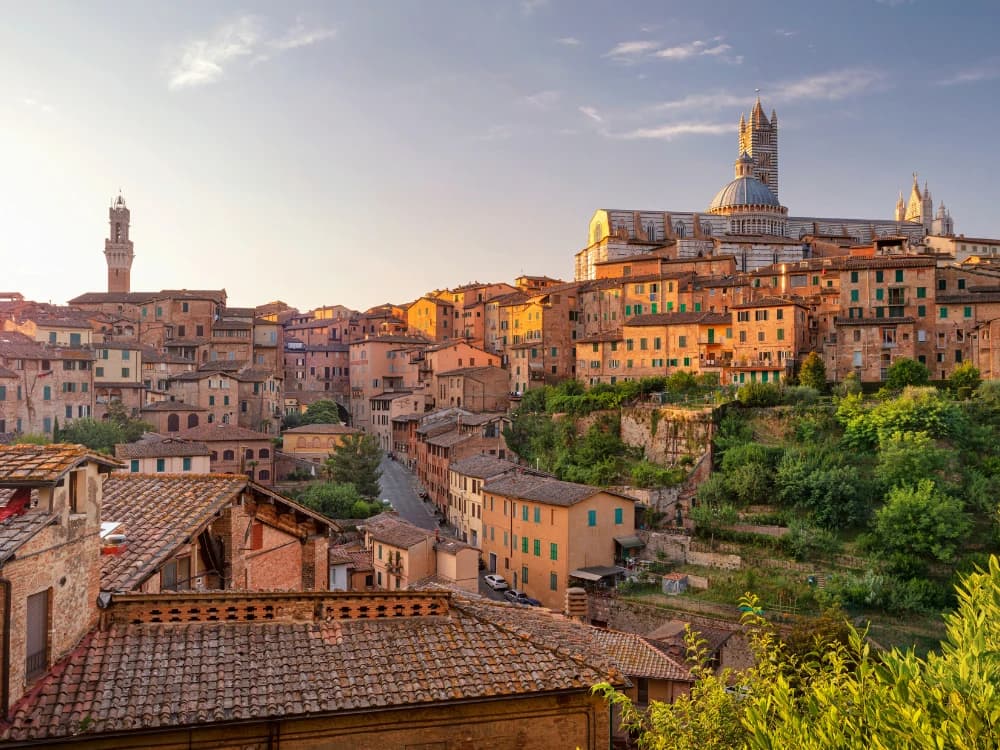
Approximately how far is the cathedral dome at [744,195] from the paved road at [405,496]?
54.5 m

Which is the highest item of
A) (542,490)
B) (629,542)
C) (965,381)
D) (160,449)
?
(965,381)

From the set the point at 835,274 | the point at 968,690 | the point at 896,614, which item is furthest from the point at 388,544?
the point at 835,274

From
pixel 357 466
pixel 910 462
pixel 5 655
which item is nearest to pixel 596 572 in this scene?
pixel 910 462

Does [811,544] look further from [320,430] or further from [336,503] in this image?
[320,430]

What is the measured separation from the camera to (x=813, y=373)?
1967 inches

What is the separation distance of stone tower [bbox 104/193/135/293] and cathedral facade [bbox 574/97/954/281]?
55.3 metres

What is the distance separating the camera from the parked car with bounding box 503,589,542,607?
3617 cm

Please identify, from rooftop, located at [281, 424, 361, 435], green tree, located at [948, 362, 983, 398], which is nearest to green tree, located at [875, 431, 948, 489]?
green tree, located at [948, 362, 983, 398]

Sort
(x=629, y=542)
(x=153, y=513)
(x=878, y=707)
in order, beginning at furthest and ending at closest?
(x=629, y=542)
(x=153, y=513)
(x=878, y=707)

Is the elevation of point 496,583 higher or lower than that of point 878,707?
lower

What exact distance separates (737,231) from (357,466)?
2327 inches

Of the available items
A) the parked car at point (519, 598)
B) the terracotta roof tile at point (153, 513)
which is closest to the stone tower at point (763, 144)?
the parked car at point (519, 598)

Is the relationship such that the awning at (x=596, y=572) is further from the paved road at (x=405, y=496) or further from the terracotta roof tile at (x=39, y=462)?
the terracotta roof tile at (x=39, y=462)

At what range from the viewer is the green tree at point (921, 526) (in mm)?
33531
